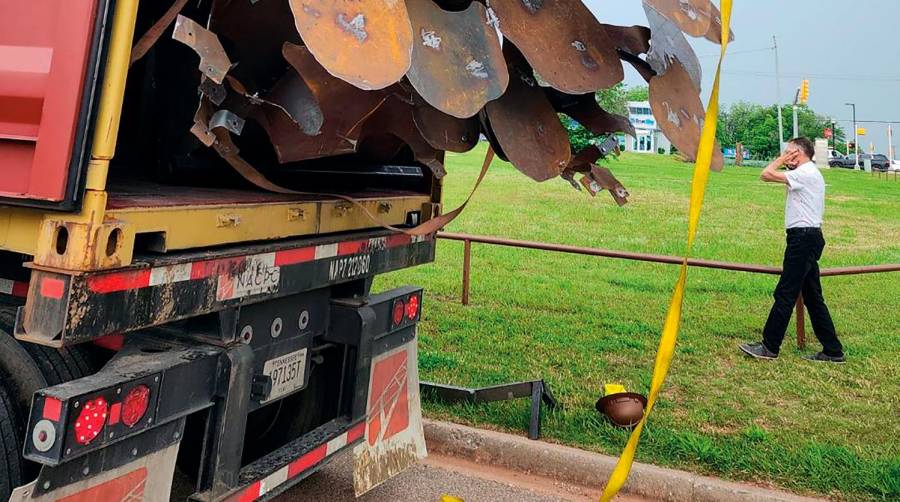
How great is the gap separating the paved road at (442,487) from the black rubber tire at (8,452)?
5.30ft

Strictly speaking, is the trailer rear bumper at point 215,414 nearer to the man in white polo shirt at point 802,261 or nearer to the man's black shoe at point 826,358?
the man in white polo shirt at point 802,261

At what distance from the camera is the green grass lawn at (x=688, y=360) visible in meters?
4.48

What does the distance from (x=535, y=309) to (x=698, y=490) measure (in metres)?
3.86

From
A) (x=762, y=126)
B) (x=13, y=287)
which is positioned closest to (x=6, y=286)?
(x=13, y=287)

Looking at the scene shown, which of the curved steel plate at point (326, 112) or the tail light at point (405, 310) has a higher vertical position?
the curved steel plate at point (326, 112)

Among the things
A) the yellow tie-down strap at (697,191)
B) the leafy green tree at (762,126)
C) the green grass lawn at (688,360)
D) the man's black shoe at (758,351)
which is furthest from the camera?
the leafy green tree at (762,126)

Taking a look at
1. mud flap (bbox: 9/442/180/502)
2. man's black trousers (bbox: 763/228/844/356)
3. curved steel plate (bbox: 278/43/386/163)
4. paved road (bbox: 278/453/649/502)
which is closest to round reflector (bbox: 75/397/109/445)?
mud flap (bbox: 9/442/180/502)

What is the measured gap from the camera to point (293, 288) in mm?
3086

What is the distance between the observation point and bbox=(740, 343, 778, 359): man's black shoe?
6496 mm

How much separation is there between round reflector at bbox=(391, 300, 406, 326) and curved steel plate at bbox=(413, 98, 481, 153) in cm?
120

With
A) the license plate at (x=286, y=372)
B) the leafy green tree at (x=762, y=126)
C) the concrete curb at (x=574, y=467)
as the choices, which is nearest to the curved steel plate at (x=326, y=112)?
the license plate at (x=286, y=372)

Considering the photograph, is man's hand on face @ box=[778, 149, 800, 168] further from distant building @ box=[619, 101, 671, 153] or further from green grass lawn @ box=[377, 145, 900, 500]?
green grass lawn @ box=[377, 145, 900, 500]

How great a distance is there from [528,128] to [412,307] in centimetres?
148

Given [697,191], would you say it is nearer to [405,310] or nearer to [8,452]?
[405,310]
